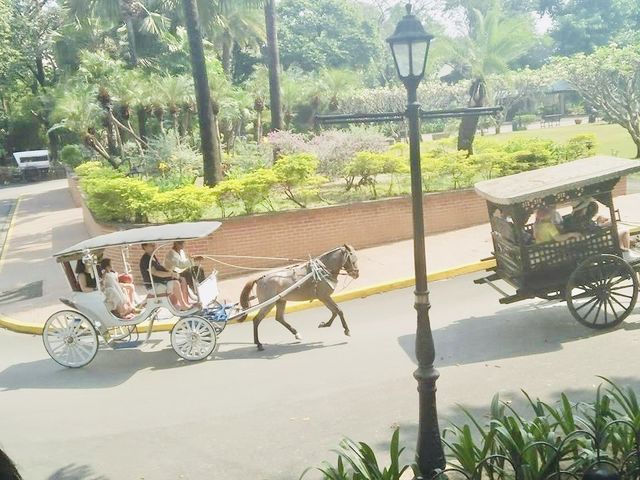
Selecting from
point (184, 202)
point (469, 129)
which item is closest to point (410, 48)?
point (184, 202)

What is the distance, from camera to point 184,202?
1407 centimetres

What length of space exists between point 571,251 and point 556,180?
1025 millimetres

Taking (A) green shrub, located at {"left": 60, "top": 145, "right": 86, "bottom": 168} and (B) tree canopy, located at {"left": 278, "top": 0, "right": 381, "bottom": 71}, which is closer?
(A) green shrub, located at {"left": 60, "top": 145, "right": 86, "bottom": 168}

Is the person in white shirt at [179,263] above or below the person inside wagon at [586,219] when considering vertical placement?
below

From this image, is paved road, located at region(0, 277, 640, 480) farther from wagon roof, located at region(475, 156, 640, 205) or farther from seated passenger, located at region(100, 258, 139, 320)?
wagon roof, located at region(475, 156, 640, 205)

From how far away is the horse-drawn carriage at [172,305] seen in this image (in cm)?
938

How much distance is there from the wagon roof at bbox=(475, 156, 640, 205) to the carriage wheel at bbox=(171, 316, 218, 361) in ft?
14.6

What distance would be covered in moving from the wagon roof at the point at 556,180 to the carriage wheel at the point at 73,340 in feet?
20.1

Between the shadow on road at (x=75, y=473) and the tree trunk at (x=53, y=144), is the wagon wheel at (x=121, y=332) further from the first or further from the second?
the tree trunk at (x=53, y=144)

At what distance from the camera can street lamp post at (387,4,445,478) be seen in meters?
5.21

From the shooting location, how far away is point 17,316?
12367 millimetres

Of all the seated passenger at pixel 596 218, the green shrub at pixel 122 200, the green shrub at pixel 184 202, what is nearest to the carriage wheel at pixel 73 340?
the green shrub at pixel 184 202

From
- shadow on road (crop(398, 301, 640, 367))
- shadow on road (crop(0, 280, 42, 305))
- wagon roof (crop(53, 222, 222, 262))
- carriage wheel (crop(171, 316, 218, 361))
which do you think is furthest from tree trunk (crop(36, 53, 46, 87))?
shadow on road (crop(398, 301, 640, 367))

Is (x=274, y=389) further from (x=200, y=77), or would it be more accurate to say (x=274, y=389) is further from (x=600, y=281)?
(x=200, y=77)
